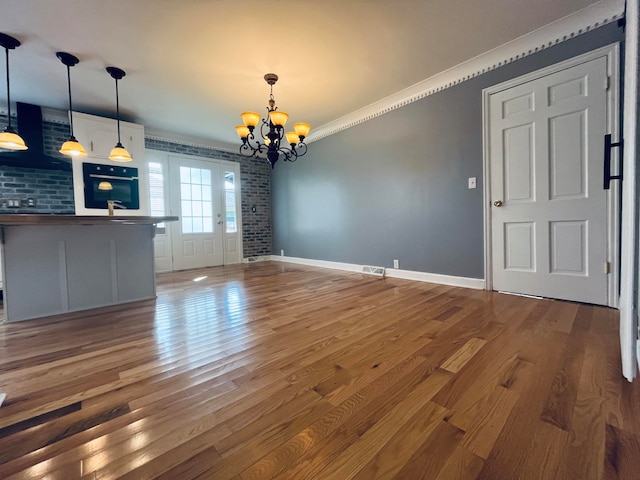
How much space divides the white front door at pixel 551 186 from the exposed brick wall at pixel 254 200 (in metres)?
4.70

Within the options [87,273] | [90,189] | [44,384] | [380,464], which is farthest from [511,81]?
[90,189]

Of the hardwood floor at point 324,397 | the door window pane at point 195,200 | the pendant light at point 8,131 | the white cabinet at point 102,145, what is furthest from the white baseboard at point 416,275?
the pendant light at point 8,131

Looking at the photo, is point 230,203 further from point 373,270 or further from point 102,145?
point 373,270

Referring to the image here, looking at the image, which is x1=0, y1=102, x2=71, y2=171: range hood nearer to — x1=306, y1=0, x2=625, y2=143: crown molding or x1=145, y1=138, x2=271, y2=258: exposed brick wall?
x1=145, y1=138, x2=271, y2=258: exposed brick wall

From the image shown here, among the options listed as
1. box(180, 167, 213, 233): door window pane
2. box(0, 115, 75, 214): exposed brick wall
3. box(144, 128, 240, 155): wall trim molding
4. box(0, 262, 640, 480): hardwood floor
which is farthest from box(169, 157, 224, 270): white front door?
box(0, 262, 640, 480): hardwood floor

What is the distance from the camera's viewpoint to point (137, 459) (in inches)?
34.5

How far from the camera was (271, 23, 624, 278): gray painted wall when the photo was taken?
2939mm

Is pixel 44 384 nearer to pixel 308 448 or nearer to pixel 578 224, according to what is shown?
pixel 308 448

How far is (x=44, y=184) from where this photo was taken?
3.80 meters

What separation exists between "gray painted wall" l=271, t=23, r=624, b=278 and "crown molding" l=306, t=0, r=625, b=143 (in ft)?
0.21

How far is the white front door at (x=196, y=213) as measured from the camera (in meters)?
5.04

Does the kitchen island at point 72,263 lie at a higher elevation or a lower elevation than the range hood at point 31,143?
lower

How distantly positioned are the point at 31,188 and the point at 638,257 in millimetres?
6393

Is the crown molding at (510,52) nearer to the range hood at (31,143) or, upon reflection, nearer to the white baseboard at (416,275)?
the white baseboard at (416,275)
